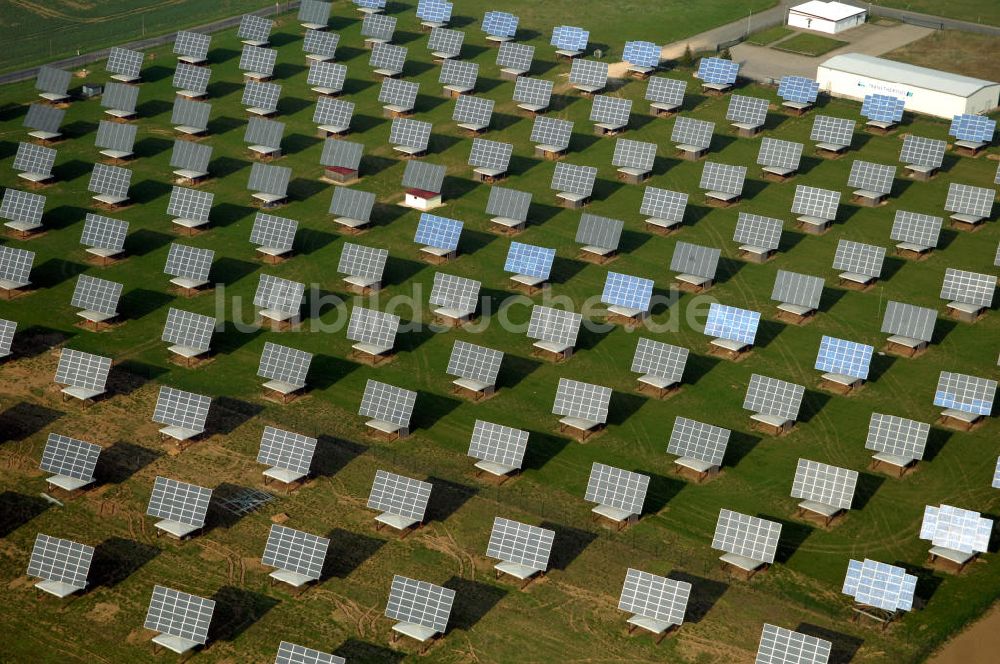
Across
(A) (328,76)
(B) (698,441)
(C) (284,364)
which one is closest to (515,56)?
(A) (328,76)

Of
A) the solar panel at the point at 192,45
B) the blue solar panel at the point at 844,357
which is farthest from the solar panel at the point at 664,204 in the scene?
the solar panel at the point at 192,45

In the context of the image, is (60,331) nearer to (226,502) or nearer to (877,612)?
(226,502)

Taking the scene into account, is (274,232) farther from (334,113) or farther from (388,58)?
(388,58)

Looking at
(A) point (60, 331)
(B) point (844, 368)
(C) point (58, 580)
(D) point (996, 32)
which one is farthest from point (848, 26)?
(C) point (58, 580)

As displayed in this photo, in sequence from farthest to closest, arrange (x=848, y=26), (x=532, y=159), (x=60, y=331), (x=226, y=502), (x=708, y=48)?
(x=848, y=26)
(x=708, y=48)
(x=532, y=159)
(x=60, y=331)
(x=226, y=502)

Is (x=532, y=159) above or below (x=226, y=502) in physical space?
above

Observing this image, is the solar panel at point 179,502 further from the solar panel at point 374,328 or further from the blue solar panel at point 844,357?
the blue solar panel at point 844,357
